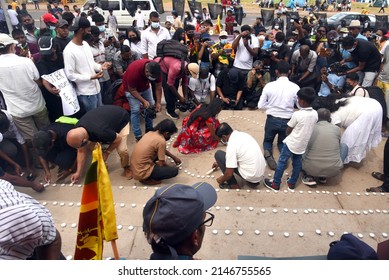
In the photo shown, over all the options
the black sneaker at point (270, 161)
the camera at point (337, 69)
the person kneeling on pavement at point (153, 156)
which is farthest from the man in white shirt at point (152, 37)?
the camera at point (337, 69)

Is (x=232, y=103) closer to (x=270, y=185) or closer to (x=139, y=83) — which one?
(x=139, y=83)

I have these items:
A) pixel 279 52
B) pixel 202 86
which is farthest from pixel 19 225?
Answer: pixel 279 52

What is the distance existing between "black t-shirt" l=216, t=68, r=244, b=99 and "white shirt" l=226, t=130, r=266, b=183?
2.86m

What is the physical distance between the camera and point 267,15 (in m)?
13.5

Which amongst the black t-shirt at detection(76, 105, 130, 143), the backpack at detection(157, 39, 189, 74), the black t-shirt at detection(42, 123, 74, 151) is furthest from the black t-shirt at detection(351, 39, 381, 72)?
the black t-shirt at detection(42, 123, 74, 151)

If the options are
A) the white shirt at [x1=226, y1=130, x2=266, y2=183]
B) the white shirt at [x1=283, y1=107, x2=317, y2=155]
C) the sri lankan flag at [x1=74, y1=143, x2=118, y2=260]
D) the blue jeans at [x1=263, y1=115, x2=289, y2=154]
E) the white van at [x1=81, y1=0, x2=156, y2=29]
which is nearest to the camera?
the sri lankan flag at [x1=74, y1=143, x2=118, y2=260]

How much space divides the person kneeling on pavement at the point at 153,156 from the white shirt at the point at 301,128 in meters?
1.58

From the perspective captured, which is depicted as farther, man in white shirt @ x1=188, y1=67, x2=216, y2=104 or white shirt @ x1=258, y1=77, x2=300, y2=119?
man in white shirt @ x1=188, y1=67, x2=216, y2=104

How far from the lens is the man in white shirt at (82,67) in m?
4.20

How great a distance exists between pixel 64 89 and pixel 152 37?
2.89 meters

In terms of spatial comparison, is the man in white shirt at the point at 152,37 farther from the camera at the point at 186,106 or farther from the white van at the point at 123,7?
the white van at the point at 123,7

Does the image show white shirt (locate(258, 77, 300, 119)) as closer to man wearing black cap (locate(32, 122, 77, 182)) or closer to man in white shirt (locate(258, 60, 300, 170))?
man in white shirt (locate(258, 60, 300, 170))

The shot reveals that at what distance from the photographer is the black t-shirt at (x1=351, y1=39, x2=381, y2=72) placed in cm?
553

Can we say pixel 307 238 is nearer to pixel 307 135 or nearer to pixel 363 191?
pixel 307 135
